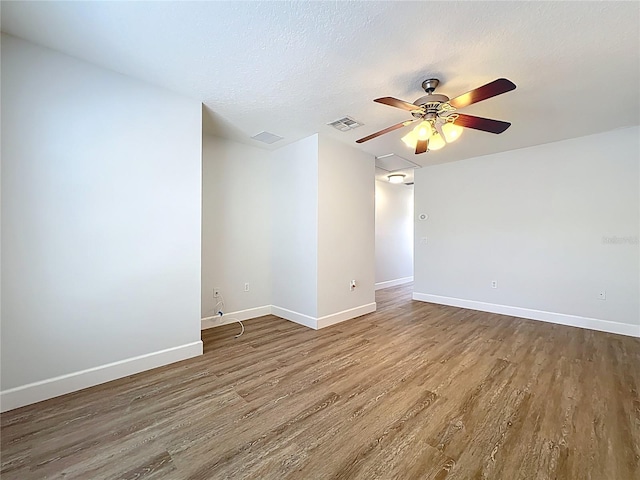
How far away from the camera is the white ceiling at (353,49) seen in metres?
1.72

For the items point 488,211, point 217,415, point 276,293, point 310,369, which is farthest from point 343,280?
point 488,211

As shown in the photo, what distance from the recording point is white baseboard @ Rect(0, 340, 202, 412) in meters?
2.00

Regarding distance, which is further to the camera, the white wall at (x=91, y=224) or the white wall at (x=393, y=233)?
the white wall at (x=393, y=233)

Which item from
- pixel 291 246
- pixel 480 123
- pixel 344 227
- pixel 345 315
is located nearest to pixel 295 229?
pixel 291 246

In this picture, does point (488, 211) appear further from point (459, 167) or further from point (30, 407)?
point (30, 407)

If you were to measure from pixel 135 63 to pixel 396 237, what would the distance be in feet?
20.5

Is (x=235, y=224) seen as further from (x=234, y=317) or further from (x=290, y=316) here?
(x=290, y=316)

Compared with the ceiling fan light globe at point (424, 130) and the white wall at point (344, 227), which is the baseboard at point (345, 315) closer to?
the white wall at point (344, 227)

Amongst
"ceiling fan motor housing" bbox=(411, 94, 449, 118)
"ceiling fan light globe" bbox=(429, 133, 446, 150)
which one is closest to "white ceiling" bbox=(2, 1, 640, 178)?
"ceiling fan motor housing" bbox=(411, 94, 449, 118)

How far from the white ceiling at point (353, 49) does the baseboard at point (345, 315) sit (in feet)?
8.68

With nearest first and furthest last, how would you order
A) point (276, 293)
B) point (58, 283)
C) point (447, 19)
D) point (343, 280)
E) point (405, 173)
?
point (447, 19) < point (58, 283) < point (343, 280) < point (276, 293) < point (405, 173)

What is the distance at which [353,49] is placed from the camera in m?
2.05

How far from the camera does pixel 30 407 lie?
79.4 inches

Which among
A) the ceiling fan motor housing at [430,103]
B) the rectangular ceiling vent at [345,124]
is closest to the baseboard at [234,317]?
the rectangular ceiling vent at [345,124]
